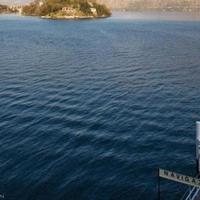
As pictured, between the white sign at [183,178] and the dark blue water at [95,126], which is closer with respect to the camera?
the white sign at [183,178]

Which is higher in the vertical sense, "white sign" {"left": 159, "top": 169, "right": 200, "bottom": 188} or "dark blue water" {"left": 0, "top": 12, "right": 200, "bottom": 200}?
"white sign" {"left": 159, "top": 169, "right": 200, "bottom": 188}

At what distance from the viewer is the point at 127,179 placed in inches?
2089

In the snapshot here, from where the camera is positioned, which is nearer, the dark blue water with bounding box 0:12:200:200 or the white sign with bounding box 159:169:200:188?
the white sign with bounding box 159:169:200:188

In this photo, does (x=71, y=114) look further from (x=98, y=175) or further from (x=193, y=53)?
(x=193, y=53)

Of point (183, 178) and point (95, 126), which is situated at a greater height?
point (183, 178)

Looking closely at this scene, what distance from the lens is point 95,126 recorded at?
71312 mm

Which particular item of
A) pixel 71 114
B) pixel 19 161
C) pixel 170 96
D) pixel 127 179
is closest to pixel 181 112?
pixel 170 96

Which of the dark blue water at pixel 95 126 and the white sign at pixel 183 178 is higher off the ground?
the white sign at pixel 183 178

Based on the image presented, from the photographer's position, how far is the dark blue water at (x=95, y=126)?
171ft

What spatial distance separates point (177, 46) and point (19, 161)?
4989 inches

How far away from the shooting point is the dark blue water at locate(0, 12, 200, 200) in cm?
5206

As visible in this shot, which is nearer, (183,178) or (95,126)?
(183,178)

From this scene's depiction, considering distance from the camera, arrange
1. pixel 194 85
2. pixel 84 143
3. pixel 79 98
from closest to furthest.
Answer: pixel 84 143 → pixel 79 98 → pixel 194 85

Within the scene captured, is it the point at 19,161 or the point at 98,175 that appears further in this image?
the point at 19,161
